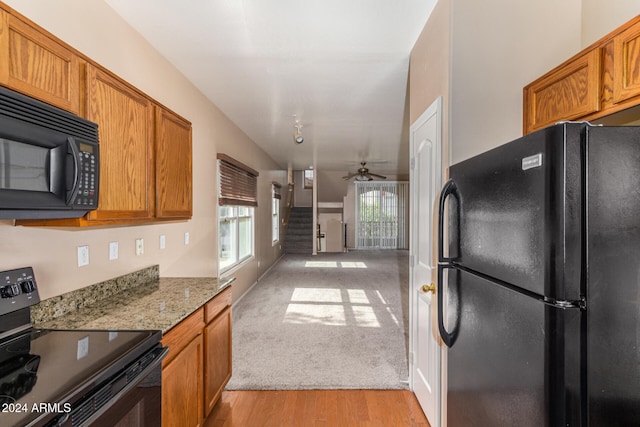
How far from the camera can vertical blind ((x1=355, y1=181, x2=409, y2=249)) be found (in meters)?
10.8

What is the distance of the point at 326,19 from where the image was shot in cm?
205

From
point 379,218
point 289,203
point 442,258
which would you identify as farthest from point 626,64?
point 379,218

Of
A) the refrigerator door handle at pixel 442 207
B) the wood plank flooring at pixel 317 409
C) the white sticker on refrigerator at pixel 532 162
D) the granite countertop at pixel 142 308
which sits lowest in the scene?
the wood plank flooring at pixel 317 409

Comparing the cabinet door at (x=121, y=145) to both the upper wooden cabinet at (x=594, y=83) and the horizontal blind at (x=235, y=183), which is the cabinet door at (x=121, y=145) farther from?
the upper wooden cabinet at (x=594, y=83)

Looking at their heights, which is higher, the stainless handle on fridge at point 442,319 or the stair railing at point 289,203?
the stair railing at point 289,203

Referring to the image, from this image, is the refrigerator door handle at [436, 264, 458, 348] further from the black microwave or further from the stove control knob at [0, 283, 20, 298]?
the stove control knob at [0, 283, 20, 298]

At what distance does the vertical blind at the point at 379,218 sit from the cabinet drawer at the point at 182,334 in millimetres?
9157

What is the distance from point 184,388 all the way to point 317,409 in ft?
3.37

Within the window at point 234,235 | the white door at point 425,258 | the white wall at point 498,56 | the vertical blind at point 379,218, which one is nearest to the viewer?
the white wall at point 498,56

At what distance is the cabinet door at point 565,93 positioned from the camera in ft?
4.27

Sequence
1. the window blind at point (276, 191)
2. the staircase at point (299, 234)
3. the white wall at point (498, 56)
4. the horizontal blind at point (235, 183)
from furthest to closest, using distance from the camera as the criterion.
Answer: the staircase at point (299, 234), the window blind at point (276, 191), the horizontal blind at point (235, 183), the white wall at point (498, 56)

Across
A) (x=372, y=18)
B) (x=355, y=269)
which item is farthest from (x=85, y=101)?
(x=355, y=269)

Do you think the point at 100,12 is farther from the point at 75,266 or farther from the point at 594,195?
the point at 594,195

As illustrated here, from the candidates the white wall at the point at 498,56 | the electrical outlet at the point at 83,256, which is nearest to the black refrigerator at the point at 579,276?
the white wall at the point at 498,56
